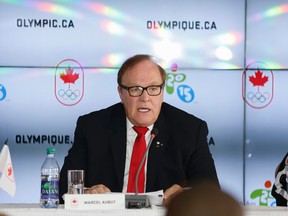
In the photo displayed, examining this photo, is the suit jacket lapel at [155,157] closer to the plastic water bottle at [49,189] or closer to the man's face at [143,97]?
the man's face at [143,97]

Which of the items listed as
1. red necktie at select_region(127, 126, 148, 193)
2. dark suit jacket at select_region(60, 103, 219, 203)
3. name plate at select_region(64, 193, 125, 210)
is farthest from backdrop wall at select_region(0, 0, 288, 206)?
name plate at select_region(64, 193, 125, 210)

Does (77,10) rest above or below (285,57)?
above

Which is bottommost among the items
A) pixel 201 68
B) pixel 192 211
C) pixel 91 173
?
pixel 91 173

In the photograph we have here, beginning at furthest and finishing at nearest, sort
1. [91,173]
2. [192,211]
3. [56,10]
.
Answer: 1. [56,10]
2. [91,173]
3. [192,211]

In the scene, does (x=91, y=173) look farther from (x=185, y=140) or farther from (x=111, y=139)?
(x=185, y=140)

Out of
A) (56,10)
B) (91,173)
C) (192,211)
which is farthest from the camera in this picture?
(56,10)

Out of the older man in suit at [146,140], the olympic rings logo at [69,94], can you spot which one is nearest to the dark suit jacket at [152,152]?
the older man in suit at [146,140]

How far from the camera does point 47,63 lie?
4586 mm

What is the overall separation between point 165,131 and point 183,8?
1.58 m

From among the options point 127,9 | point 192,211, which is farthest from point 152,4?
point 192,211

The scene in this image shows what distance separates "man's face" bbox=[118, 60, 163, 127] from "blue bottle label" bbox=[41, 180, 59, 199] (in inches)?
23.3

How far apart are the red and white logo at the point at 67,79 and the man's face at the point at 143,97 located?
1.44 meters

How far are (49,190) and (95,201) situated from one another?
0.89 ft

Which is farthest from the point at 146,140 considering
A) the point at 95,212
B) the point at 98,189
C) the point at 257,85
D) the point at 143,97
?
the point at 257,85
